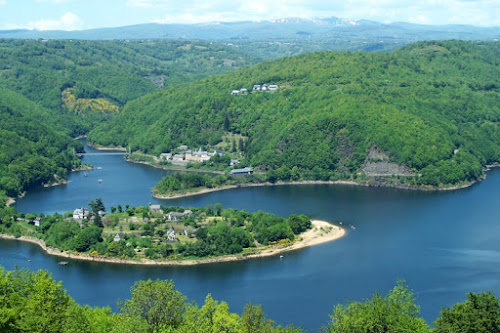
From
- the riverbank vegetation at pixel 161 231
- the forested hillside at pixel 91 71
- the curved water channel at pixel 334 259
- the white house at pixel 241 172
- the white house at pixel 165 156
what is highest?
the forested hillside at pixel 91 71

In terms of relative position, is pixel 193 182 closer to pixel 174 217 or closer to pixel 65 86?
pixel 174 217

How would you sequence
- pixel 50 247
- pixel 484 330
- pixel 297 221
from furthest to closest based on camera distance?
pixel 297 221 → pixel 50 247 → pixel 484 330

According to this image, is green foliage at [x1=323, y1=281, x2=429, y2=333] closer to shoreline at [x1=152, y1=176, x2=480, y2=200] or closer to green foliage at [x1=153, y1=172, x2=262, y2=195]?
shoreline at [x1=152, y1=176, x2=480, y2=200]

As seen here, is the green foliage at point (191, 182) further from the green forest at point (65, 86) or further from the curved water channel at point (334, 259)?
the green forest at point (65, 86)

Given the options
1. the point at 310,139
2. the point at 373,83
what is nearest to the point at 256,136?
the point at 310,139

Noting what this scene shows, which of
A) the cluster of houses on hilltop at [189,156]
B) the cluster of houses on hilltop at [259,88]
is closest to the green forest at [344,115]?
the cluster of houses on hilltop at [259,88]

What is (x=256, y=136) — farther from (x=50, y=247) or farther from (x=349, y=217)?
(x=50, y=247)

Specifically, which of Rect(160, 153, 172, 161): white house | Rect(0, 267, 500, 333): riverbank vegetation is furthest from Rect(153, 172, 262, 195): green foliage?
Rect(0, 267, 500, 333): riverbank vegetation
